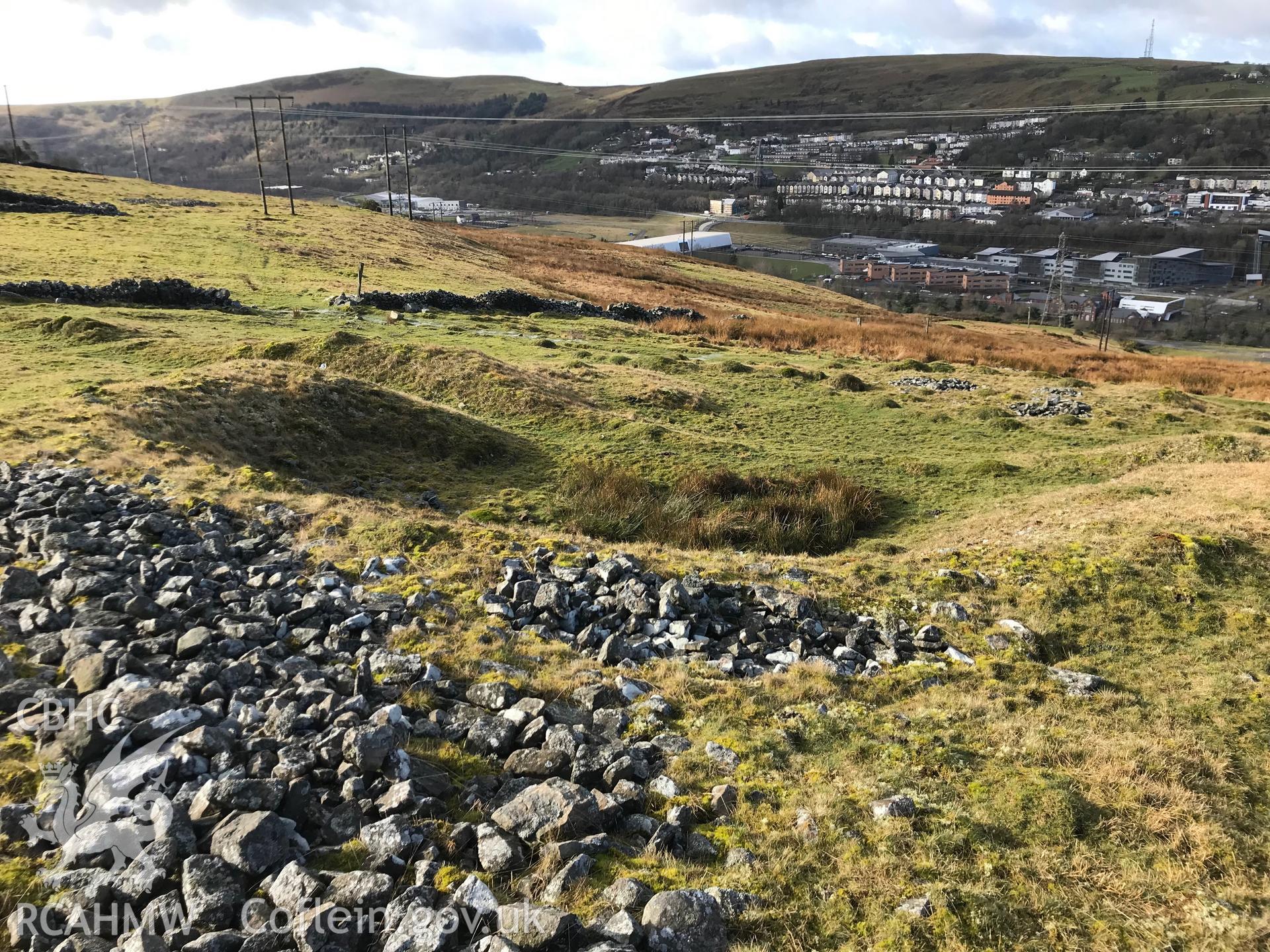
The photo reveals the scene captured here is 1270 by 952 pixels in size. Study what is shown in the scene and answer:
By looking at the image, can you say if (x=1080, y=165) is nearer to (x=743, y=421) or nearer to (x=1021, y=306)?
(x=1021, y=306)

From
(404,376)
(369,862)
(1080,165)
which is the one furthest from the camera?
(1080,165)

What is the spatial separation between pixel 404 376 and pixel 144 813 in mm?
20055

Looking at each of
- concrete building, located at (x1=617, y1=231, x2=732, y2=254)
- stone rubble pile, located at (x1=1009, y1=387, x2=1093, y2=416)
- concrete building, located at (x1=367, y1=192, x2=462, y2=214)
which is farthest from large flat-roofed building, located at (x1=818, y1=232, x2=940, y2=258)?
stone rubble pile, located at (x1=1009, y1=387, x2=1093, y2=416)

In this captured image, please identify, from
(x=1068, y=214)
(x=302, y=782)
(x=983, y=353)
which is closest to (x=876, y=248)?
(x=1068, y=214)

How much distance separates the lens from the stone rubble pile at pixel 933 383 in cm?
2995

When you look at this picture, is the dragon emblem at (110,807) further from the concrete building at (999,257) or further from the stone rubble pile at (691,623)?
the concrete building at (999,257)

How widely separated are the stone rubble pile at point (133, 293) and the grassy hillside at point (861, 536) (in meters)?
1.94

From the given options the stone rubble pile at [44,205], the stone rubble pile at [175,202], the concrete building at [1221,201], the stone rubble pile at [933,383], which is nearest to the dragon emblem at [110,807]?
the stone rubble pile at [933,383]

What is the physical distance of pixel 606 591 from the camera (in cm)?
1077

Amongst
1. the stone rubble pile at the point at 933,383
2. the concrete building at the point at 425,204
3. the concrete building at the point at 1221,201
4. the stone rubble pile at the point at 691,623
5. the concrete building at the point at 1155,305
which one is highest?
the concrete building at the point at 425,204

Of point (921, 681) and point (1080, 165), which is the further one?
point (1080, 165)

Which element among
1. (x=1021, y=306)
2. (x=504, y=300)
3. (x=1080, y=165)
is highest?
(x=1080, y=165)

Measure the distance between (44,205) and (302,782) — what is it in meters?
66.6

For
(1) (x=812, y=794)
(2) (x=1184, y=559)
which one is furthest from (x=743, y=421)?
(1) (x=812, y=794)
